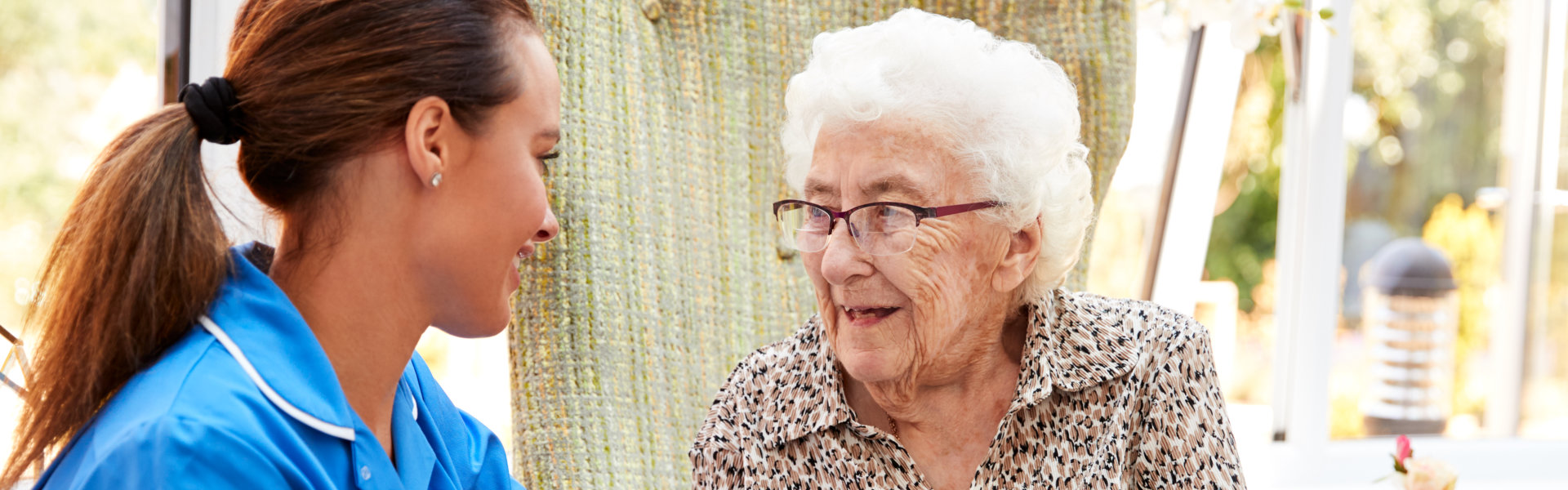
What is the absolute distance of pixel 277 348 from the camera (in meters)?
0.83

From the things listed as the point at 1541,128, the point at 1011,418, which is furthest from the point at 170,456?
the point at 1541,128

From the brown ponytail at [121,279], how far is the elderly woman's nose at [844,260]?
1.79 feet

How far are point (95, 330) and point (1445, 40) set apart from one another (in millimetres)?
3232

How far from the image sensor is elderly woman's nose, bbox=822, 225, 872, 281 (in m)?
1.10

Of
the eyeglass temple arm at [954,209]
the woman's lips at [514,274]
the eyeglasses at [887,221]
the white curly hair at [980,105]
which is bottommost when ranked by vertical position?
the woman's lips at [514,274]

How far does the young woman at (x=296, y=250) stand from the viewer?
0.77m

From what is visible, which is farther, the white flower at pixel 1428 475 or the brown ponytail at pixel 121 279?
the white flower at pixel 1428 475

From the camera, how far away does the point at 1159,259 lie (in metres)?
2.39

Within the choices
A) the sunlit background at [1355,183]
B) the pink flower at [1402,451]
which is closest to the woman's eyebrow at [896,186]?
the pink flower at [1402,451]

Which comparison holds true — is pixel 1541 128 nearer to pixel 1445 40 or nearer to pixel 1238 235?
pixel 1445 40

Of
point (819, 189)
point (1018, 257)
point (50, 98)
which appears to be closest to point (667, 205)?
point (819, 189)

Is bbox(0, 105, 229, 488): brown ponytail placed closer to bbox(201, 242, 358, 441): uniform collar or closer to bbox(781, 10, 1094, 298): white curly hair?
bbox(201, 242, 358, 441): uniform collar

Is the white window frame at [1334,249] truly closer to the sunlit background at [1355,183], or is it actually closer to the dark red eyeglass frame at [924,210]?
the sunlit background at [1355,183]

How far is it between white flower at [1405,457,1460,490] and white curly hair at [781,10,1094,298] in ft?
1.85
